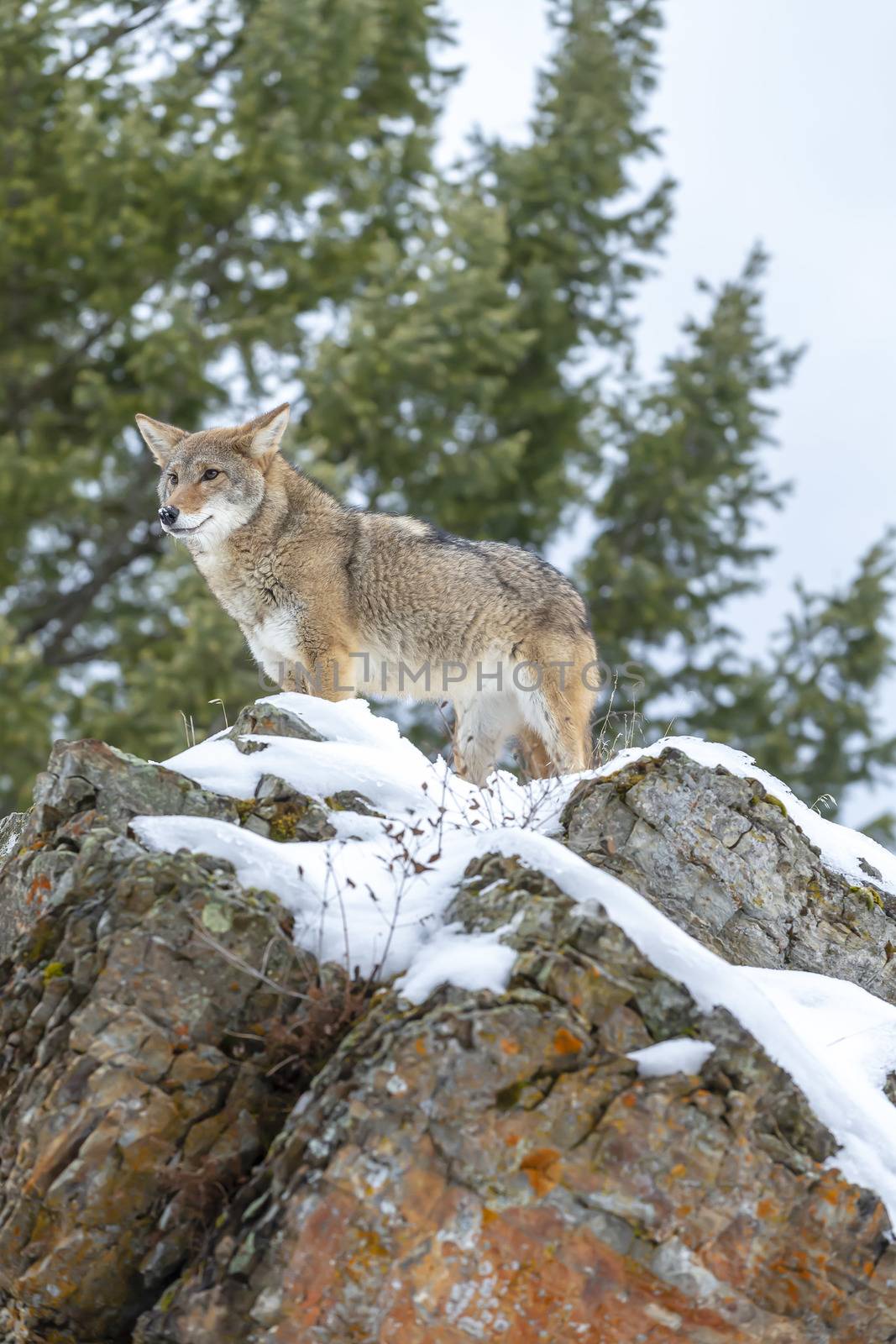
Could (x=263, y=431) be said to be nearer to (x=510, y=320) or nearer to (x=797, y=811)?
(x=797, y=811)

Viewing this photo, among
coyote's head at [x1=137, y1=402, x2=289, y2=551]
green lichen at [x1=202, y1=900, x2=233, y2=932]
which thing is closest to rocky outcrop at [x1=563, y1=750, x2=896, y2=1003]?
green lichen at [x1=202, y1=900, x2=233, y2=932]

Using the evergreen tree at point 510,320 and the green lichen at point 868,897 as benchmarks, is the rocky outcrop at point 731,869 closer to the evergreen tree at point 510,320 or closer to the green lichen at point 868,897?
the green lichen at point 868,897

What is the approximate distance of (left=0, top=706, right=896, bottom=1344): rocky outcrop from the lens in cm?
412

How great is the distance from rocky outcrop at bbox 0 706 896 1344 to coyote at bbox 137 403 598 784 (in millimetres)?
3731

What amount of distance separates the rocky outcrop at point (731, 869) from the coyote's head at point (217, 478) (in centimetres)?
332

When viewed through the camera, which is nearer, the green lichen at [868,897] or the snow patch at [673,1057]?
the snow patch at [673,1057]

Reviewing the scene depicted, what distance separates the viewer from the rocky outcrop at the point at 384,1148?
13.5 ft

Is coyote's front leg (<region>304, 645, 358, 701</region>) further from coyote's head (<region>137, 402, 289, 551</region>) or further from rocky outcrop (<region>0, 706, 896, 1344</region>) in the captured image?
rocky outcrop (<region>0, 706, 896, 1344</region>)

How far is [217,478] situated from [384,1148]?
215 inches

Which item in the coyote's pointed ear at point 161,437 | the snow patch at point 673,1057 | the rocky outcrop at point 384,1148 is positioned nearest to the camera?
the rocky outcrop at point 384,1148

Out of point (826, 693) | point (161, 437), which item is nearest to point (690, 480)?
point (826, 693)

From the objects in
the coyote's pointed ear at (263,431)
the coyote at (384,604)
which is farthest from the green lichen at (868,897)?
the coyote's pointed ear at (263,431)

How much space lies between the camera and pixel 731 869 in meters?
6.29

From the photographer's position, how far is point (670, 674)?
23812 mm
